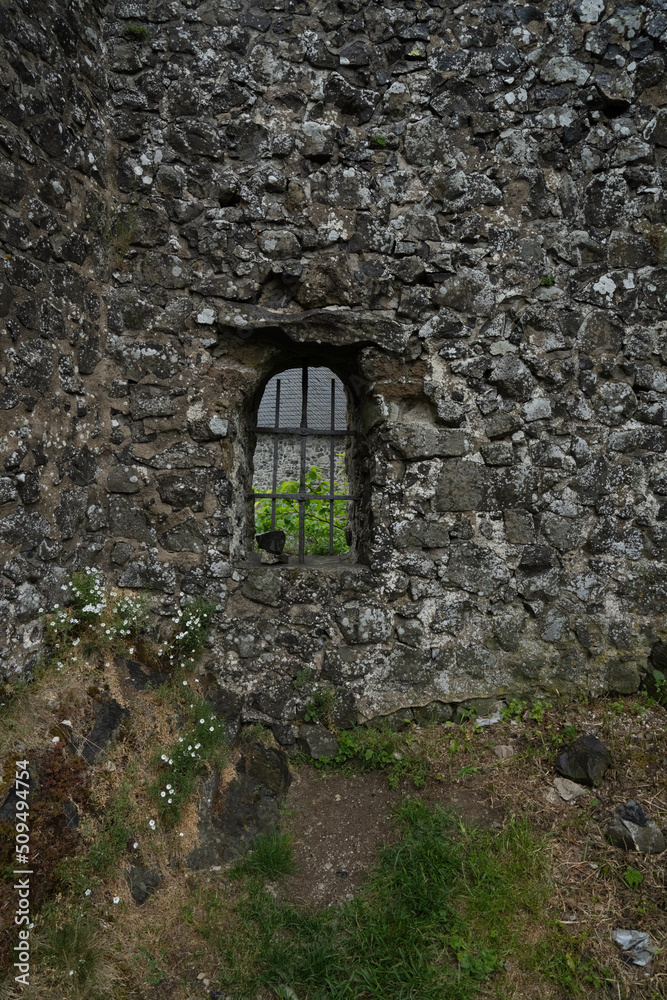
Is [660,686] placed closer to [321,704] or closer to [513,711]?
[513,711]

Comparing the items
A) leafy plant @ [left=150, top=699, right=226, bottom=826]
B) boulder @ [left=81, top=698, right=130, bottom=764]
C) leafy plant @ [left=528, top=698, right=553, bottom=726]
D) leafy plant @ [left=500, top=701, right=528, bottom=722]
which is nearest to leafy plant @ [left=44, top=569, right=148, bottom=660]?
boulder @ [left=81, top=698, right=130, bottom=764]

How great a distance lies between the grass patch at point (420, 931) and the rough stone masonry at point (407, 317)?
0.88m

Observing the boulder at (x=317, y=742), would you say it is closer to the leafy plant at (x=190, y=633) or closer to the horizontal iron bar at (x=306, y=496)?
the leafy plant at (x=190, y=633)

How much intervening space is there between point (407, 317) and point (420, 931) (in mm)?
3073

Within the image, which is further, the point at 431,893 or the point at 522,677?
the point at 522,677

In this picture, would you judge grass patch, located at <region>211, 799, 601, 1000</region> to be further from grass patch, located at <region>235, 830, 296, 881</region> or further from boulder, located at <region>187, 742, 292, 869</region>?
boulder, located at <region>187, 742, 292, 869</region>

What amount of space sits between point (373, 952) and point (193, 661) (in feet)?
5.45

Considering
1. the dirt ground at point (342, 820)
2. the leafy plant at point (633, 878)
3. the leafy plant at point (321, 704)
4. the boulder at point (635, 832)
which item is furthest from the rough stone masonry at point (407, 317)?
the leafy plant at point (633, 878)

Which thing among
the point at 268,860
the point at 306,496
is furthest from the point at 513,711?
the point at 306,496

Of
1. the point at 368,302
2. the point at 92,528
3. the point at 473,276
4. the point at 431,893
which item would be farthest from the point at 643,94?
the point at 431,893

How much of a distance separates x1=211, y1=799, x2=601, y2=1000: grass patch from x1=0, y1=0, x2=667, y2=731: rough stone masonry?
2.89ft

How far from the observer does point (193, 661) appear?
3461 millimetres

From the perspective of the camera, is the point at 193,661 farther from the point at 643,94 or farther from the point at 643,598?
the point at 643,94

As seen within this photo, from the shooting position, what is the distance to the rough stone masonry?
3523mm
